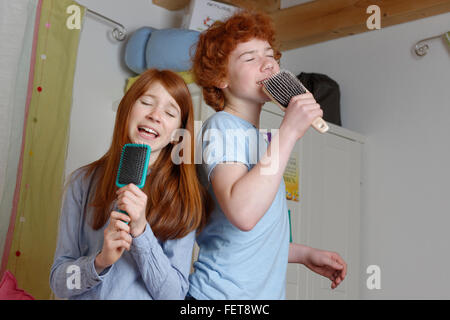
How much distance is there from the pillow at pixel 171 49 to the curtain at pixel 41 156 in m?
0.39

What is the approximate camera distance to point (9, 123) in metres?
1.31

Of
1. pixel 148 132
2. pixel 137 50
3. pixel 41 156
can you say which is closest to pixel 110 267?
pixel 148 132

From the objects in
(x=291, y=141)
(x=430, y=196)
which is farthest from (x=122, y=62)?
(x=291, y=141)

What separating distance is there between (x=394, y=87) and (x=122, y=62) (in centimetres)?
115

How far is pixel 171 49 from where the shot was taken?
1.95m

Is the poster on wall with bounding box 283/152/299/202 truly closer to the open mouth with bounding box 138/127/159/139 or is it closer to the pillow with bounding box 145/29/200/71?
the pillow with bounding box 145/29/200/71

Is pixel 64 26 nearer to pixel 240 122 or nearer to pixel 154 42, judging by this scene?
pixel 154 42

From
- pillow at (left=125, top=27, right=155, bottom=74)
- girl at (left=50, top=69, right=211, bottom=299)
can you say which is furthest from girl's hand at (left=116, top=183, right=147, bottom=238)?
pillow at (left=125, top=27, right=155, bottom=74)

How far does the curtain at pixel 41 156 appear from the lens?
1.44 meters

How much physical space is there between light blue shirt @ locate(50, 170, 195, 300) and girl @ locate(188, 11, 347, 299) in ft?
0.14

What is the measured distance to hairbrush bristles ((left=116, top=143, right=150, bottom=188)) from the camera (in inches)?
27.9

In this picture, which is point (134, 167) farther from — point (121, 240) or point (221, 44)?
point (221, 44)

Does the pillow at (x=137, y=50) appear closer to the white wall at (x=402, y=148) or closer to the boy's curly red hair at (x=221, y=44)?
the white wall at (x=402, y=148)
